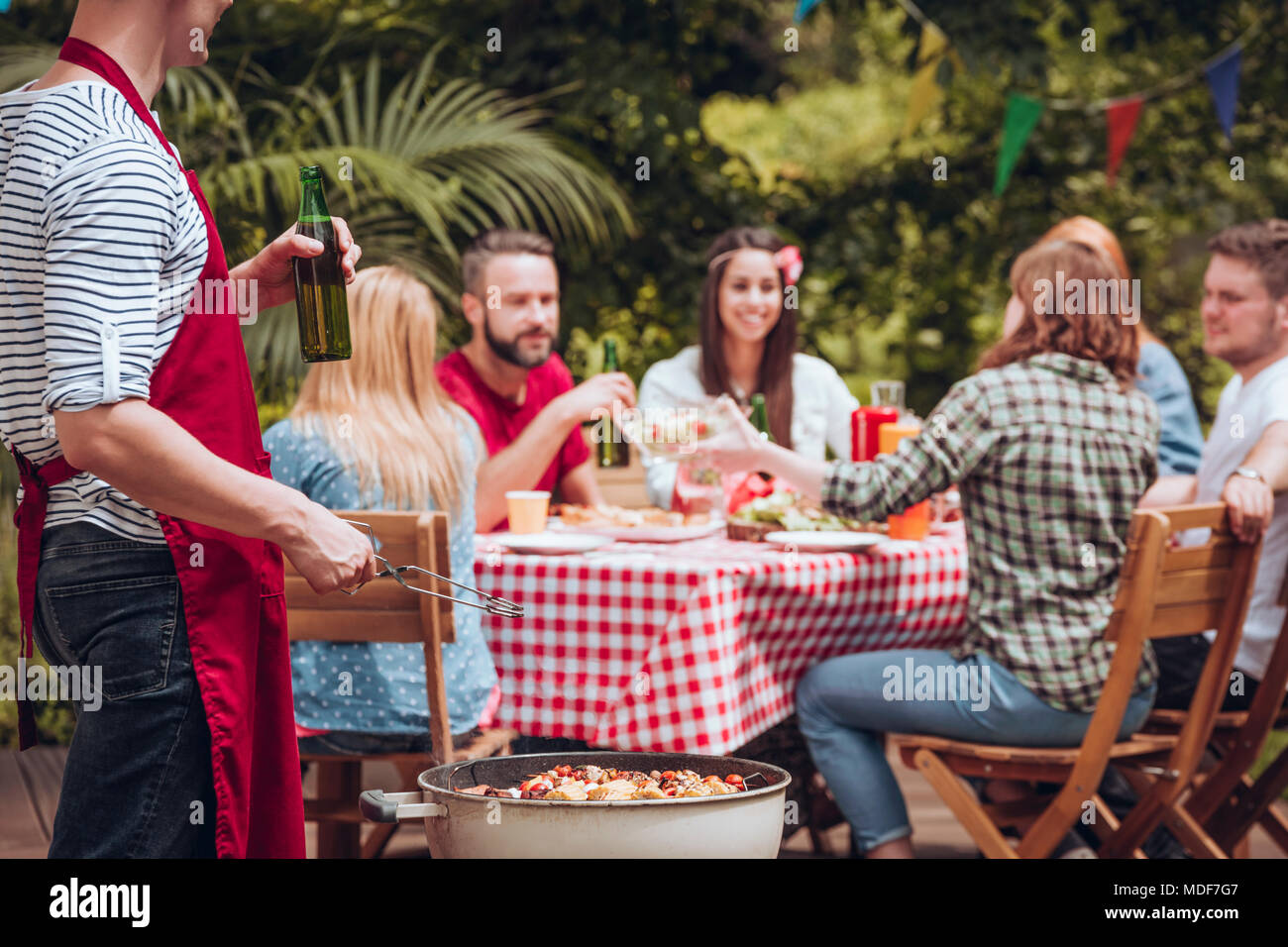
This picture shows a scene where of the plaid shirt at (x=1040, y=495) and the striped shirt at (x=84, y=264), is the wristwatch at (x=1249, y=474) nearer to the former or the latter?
the plaid shirt at (x=1040, y=495)

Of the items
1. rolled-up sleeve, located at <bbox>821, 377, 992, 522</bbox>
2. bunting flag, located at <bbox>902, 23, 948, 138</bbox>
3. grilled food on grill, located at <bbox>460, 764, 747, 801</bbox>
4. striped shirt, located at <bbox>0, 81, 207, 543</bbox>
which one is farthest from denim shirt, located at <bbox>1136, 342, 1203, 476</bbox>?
striped shirt, located at <bbox>0, 81, 207, 543</bbox>

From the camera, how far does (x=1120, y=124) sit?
17.5ft

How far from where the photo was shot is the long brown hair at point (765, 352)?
3871 mm

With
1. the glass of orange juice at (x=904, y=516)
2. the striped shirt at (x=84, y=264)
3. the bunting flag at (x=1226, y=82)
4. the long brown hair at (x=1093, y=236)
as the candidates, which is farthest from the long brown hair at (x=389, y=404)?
the bunting flag at (x=1226, y=82)

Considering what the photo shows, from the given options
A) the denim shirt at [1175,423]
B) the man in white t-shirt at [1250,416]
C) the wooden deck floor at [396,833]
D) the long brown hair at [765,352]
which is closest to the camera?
the man in white t-shirt at [1250,416]

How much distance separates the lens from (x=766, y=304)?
3.89 m

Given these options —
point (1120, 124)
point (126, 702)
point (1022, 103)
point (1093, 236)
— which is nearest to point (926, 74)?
point (1022, 103)

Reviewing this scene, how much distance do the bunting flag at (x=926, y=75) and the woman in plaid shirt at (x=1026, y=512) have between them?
2778mm

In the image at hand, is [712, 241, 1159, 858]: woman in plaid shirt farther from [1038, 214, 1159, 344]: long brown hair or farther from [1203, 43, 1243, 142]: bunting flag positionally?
[1203, 43, 1243, 142]: bunting flag

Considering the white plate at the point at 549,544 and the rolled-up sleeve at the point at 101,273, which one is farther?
the white plate at the point at 549,544

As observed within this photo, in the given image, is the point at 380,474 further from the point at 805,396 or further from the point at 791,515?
the point at 805,396

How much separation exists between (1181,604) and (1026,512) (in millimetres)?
320
